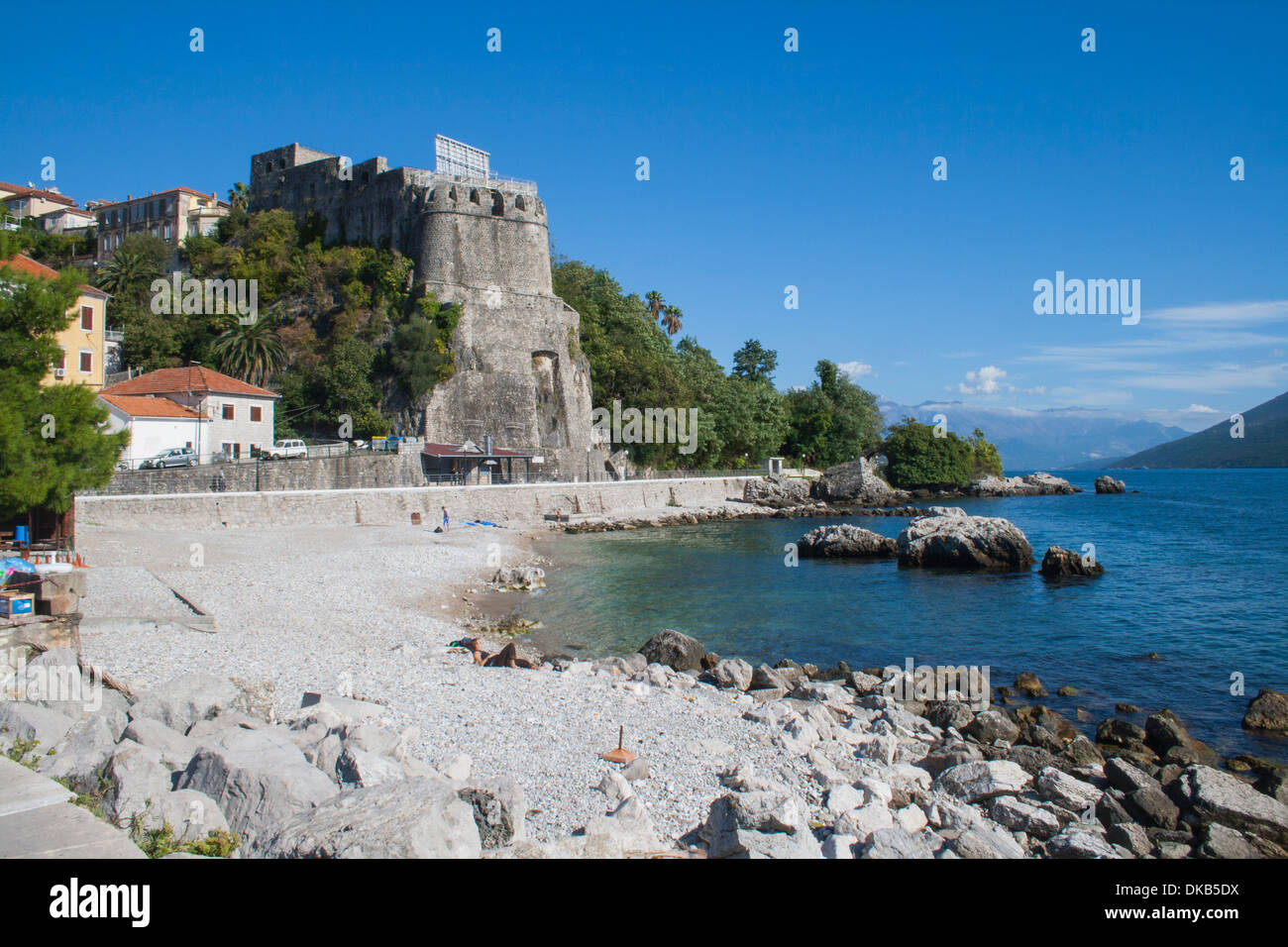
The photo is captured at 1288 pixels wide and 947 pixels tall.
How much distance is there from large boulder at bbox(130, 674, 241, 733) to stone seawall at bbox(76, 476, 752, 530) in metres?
20.0

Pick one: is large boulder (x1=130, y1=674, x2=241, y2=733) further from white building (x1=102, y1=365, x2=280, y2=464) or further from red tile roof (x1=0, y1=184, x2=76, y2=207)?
red tile roof (x1=0, y1=184, x2=76, y2=207)

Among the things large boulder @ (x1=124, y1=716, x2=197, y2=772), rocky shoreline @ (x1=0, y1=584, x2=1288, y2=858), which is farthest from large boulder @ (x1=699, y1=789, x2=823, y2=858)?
large boulder @ (x1=124, y1=716, x2=197, y2=772)

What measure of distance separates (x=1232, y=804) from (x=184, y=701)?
1256 cm

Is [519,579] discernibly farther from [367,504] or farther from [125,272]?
[125,272]

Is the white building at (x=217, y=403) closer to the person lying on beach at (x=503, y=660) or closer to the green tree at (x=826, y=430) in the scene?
the person lying on beach at (x=503, y=660)

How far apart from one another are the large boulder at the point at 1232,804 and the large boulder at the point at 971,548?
2314 cm

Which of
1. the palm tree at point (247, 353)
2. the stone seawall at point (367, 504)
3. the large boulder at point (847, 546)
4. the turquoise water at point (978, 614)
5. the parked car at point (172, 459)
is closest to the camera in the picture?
the turquoise water at point (978, 614)

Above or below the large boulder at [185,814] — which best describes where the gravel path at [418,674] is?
below

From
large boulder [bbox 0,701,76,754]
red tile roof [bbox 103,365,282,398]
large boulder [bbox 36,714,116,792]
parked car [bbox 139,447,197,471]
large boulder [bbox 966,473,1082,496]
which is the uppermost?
red tile roof [bbox 103,365,282,398]

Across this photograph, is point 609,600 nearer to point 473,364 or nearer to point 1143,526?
point 473,364

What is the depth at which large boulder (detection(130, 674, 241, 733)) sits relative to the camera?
28.9 ft

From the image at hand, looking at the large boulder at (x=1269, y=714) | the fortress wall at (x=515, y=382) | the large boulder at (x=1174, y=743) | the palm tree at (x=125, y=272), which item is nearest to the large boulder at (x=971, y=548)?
the large boulder at (x=1269, y=714)

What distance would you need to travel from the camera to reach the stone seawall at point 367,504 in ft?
88.2
